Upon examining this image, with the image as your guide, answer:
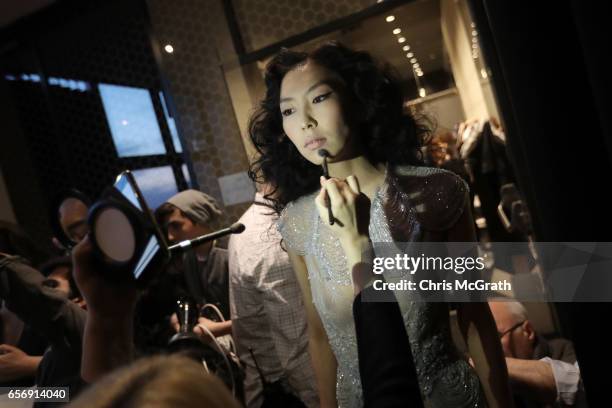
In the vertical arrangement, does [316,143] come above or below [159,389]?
above

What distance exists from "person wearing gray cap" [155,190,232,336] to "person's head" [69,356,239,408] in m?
0.59

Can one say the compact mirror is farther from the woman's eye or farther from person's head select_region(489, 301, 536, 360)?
person's head select_region(489, 301, 536, 360)

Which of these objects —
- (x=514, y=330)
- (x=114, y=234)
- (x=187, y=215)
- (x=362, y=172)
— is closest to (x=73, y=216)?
(x=187, y=215)

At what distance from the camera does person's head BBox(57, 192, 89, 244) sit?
3.59 feet

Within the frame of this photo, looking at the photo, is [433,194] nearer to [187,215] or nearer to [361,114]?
[361,114]

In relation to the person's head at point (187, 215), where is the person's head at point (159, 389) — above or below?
below

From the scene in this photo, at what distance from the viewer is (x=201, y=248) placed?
1.15 metres

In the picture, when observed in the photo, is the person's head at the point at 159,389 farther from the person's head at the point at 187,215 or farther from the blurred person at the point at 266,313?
the person's head at the point at 187,215

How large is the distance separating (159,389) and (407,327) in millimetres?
449

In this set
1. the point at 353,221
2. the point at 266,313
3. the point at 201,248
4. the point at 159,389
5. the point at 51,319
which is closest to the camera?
the point at 159,389

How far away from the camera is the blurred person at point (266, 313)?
3.27ft

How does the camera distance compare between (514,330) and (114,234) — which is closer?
(114,234)

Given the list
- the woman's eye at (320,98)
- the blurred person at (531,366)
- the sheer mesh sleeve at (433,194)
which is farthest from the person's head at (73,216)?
the blurred person at (531,366)

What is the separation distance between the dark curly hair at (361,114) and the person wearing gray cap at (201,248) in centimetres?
31
